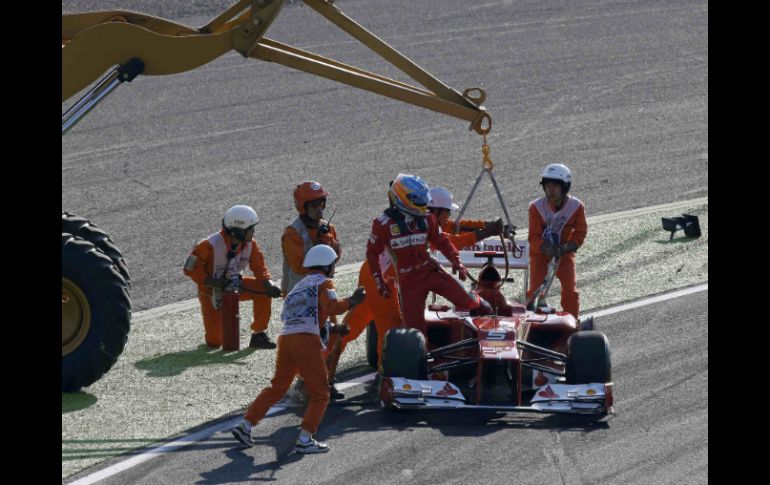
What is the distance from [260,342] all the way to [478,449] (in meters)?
3.76

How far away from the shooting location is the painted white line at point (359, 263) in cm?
1568

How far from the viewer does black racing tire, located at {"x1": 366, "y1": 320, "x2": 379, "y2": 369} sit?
13.6m

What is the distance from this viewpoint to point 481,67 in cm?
2680

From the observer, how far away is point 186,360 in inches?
550

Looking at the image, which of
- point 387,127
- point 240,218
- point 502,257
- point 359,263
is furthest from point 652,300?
point 387,127

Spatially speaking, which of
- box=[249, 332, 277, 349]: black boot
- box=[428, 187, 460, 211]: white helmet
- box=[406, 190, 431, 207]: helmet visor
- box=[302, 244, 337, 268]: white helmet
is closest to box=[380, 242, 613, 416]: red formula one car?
box=[302, 244, 337, 268]: white helmet

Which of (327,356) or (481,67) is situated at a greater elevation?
(481,67)

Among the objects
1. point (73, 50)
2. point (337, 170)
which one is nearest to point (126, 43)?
point (73, 50)

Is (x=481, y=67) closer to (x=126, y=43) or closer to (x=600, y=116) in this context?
(x=600, y=116)

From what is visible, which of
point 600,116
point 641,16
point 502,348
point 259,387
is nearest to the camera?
point 502,348

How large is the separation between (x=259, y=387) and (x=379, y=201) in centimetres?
738

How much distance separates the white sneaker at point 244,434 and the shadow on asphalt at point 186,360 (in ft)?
7.33

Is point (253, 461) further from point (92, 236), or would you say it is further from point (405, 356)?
point (92, 236)

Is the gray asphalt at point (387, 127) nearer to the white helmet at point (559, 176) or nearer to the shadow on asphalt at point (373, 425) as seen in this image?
the white helmet at point (559, 176)
